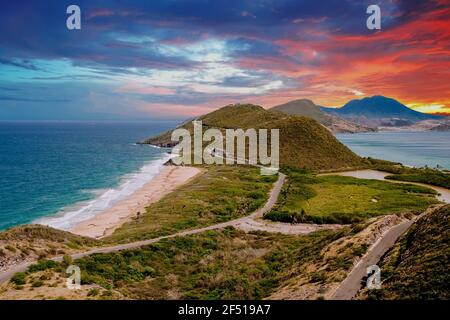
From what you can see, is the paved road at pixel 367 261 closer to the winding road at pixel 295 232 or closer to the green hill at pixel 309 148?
the winding road at pixel 295 232

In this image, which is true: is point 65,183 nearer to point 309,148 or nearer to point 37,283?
point 37,283

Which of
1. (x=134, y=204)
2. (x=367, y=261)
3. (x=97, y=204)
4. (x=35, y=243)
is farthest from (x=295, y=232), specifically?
(x=97, y=204)

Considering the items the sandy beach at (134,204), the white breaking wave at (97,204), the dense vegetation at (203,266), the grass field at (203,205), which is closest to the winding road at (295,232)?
the dense vegetation at (203,266)

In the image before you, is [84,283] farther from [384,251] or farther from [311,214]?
[311,214]

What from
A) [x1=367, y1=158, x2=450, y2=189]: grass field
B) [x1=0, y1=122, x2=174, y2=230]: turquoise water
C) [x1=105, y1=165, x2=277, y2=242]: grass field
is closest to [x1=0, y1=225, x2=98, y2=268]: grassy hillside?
[x1=105, y1=165, x2=277, y2=242]: grass field

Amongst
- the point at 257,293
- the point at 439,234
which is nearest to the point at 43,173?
the point at 257,293
